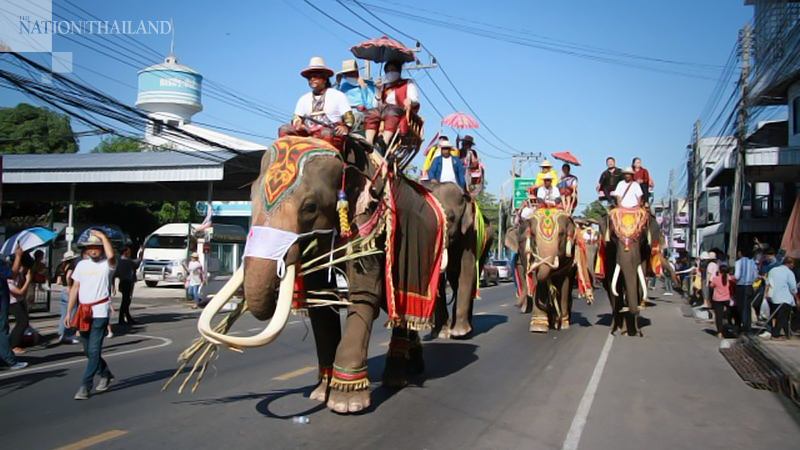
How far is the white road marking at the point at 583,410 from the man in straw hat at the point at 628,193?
383 cm

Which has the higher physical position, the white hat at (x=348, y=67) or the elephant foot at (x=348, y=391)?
the white hat at (x=348, y=67)

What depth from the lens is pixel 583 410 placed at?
22.6ft

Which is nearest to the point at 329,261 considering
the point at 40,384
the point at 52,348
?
the point at 40,384

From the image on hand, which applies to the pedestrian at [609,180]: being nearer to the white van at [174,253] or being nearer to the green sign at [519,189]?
the white van at [174,253]

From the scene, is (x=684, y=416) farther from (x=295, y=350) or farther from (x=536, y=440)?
(x=295, y=350)

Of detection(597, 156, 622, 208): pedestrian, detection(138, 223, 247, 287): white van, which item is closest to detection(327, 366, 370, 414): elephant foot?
detection(597, 156, 622, 208): pedestrian

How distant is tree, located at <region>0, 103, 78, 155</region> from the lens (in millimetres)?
40906

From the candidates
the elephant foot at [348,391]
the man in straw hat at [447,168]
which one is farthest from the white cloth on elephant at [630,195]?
the elephant foot at [348,391]

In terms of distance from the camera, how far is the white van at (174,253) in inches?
1202

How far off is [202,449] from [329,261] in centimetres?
177

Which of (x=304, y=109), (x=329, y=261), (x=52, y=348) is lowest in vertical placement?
(x=52, y=348)

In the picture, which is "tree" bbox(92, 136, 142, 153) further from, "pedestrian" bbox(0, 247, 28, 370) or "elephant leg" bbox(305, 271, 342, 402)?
"elephant leg" bbox(305, 271, 342, 402)

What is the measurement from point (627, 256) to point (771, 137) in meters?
21.9

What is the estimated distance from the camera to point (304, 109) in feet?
22.4
